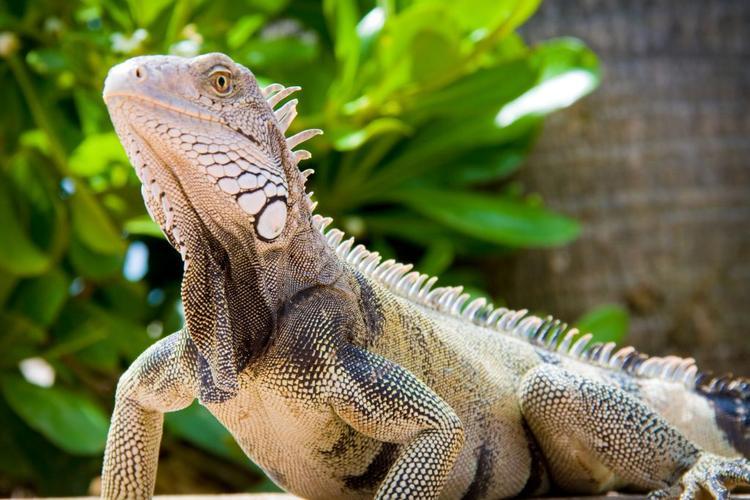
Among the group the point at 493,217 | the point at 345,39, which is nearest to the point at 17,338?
the point at 345,39

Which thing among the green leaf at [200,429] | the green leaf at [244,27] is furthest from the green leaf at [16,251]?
the green leaf at [244,27]

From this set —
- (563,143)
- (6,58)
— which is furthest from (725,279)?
(6,58)

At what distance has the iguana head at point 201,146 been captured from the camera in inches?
93.0

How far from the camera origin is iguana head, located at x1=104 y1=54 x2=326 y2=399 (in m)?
2.38

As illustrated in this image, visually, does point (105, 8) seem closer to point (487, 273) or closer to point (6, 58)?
point (6, 58)

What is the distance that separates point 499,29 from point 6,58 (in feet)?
9.11

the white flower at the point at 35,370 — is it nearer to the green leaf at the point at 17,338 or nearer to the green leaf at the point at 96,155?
the green leaf at the point at 17,338

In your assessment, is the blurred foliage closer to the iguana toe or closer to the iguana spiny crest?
the iguana spiny crest

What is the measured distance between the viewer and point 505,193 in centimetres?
687

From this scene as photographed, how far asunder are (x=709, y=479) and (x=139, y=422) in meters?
1.80

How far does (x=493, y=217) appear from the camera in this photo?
616 centimetres

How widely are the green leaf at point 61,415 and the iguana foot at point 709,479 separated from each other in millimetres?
3129

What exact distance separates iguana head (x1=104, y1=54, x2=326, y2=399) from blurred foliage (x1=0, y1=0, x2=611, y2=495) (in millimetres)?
2495

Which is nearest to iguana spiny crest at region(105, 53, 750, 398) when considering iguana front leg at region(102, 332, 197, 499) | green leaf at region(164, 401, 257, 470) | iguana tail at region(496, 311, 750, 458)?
iguana front leg at region(102, 332, 197, 499)
